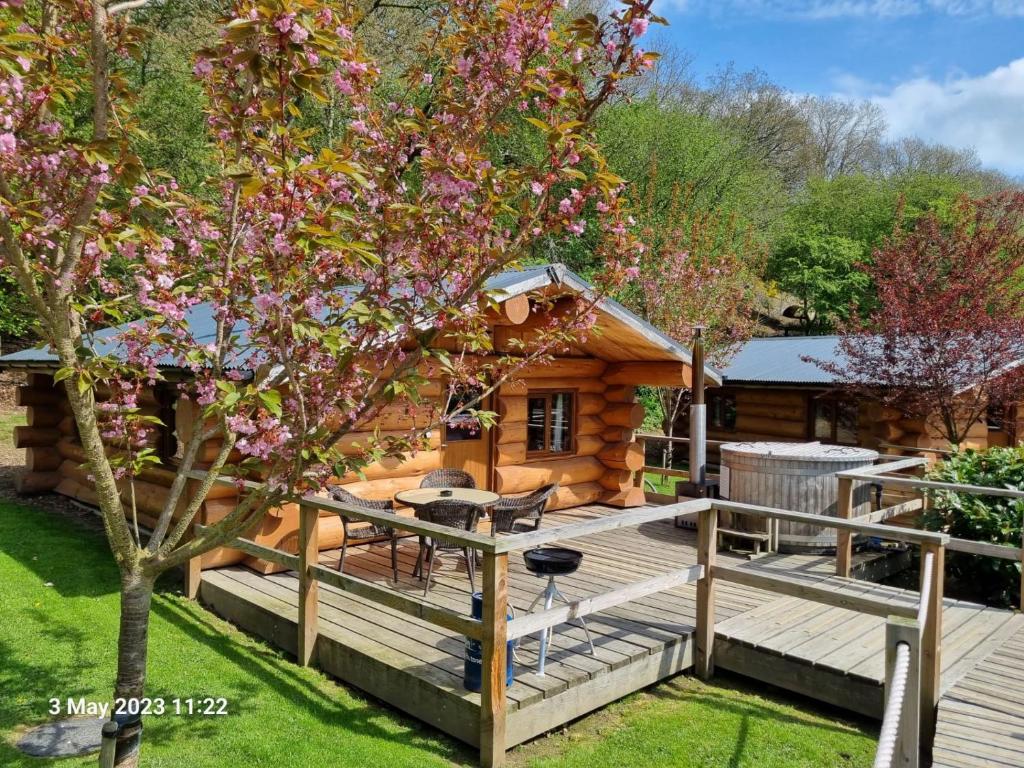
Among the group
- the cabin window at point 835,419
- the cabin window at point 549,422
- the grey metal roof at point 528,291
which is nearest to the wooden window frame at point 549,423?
the cabin window at point 549,422

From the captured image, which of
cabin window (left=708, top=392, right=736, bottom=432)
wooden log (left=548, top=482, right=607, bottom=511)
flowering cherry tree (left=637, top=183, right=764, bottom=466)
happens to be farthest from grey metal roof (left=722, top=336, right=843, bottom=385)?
wooden log (left=548, top=482, right=607, bottom=511)

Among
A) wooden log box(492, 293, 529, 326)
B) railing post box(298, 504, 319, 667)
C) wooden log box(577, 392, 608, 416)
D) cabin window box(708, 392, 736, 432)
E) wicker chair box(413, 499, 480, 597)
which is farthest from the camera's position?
cabin window box(708, 392, 736, 432)

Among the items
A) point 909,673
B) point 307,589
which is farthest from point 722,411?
point 909,673

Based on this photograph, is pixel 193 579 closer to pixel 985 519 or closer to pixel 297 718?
pixel 297 718

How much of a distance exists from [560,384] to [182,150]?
38.2ft

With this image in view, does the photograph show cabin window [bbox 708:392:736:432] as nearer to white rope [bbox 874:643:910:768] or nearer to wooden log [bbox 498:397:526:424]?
wooden log [bbox 498:397:526:424]

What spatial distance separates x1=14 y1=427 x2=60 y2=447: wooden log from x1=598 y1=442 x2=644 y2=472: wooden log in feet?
31.8

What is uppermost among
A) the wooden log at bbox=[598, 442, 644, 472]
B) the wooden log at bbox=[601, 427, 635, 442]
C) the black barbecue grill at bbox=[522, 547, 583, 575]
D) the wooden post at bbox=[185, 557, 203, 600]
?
the wooden log at bbox=[601, 427, 635, 442]

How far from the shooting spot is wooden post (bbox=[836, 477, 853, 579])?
25.8ft

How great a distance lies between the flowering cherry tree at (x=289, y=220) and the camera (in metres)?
3.18

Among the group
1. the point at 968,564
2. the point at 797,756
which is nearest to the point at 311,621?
the point at 797,756

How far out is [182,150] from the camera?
17.0 m

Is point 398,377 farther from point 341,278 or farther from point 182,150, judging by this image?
point 182,150

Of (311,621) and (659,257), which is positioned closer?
(311,621)
